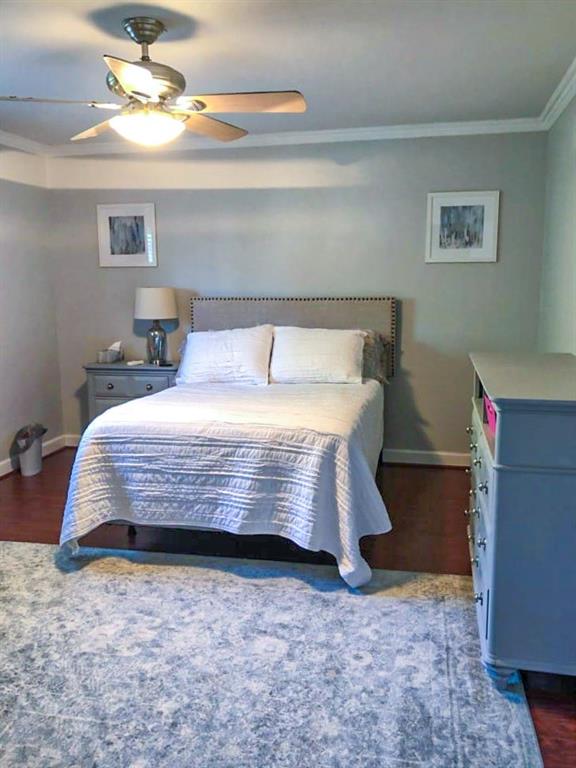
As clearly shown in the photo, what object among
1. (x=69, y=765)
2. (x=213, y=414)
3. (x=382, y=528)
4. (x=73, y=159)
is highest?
(x=73, y=159)

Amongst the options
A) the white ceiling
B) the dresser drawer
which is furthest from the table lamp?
the dresser drawer

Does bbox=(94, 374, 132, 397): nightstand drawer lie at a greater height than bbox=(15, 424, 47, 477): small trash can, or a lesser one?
greater

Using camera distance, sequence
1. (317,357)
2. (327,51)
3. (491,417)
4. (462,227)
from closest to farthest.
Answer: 1. (491,417)
2. (327,51)
3. (317,357)
4. (462,227)

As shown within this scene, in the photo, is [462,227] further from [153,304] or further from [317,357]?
[153,304]

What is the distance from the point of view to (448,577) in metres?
2.77

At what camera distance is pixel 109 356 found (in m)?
4.72

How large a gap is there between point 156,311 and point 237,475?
2.09 meters

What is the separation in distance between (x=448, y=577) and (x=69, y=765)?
5.62 ft

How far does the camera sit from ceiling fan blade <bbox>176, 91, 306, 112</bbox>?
97.6 inches

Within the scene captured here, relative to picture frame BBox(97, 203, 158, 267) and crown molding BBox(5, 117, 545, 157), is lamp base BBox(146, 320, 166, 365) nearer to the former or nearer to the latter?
picture frame BBox(97, 203, 158, 267)

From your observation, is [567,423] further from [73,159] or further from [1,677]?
[73,159]

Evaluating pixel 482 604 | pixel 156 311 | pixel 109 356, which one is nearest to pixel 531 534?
pixel 482 604

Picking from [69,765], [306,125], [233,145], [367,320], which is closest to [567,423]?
[69,765]

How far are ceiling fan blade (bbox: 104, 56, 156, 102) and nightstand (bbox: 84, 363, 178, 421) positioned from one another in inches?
87.5
